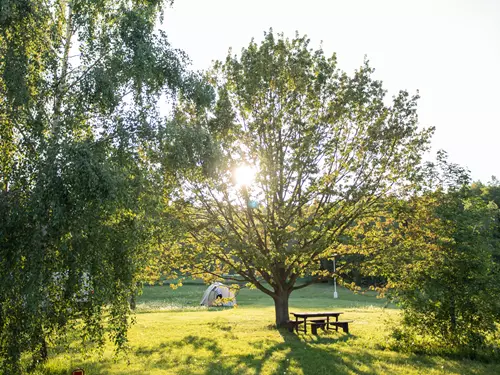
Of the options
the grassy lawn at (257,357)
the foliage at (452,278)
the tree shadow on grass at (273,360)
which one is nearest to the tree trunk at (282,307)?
the grassy lawn at (257,357)

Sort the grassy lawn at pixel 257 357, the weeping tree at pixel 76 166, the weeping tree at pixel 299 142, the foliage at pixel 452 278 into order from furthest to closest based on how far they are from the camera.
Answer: the weeping tree at pixel 299 142 → the foliage at pixel 452 278 → the grassy lawn at pixel 257 357 → the weeping tree at pixel 76 166

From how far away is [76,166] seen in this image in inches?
309

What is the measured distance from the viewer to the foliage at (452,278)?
11.4 meters

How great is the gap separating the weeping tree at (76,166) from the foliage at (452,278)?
8.51 metres

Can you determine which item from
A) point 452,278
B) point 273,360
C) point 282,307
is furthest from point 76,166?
point 282,307

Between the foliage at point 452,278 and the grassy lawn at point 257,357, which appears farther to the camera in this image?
the foliage at point 452,278

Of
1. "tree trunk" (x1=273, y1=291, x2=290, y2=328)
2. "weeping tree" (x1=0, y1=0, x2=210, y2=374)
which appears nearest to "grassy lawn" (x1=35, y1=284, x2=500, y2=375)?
"tree trunk" (x1=273, y1=291, x2=290, y2=328)

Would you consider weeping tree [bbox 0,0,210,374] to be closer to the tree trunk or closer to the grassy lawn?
the grassy lawn

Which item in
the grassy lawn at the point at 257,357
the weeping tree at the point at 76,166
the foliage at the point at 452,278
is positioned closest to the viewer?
the weeping tree at the point at 76,166

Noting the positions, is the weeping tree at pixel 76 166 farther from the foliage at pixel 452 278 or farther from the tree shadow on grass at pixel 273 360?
the foliage at pixel 452 278

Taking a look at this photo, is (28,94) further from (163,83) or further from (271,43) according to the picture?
(271,43)

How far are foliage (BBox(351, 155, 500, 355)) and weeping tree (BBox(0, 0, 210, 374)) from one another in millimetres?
8507

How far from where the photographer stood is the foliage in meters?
11.4

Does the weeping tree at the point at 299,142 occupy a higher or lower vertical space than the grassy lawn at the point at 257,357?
higher
